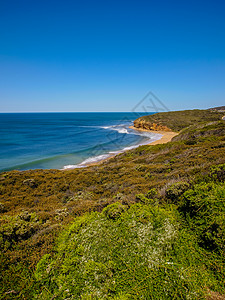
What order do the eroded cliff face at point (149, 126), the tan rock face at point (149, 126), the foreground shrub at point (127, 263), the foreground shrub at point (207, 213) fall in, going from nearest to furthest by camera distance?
1. the foreground shrub at point (127, 263)
2. the foreground shrub at point (207, 213)
3. the tan rock face at point (149, 126)
4. the eroded cliff face at point (149, 126)

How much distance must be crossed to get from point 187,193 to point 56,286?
3269 mm

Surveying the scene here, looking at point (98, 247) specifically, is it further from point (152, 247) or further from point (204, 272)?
point (204, 272)

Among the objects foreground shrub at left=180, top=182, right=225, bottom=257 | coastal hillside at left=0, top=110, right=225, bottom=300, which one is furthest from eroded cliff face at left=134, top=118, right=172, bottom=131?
coastal hillside at left=0, top=110, right=225, bottom=300

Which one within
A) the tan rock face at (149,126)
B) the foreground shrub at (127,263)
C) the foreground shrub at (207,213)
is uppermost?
the tan rock face at (149,126)

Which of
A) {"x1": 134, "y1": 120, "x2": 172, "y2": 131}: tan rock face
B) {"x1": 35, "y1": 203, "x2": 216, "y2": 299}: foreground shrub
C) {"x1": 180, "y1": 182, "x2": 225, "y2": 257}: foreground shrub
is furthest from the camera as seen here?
{"x1": 134, "y1": 120, "x2": 172, "y2": 131}: tan rock face

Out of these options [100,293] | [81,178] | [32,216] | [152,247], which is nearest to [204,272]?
[152,247]

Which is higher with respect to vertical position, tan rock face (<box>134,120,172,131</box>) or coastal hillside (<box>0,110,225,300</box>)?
tan rock face (<box>134,120,172,131</box>)

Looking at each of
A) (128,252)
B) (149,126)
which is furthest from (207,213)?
(149,126)

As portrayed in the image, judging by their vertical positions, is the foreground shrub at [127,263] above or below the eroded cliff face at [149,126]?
below

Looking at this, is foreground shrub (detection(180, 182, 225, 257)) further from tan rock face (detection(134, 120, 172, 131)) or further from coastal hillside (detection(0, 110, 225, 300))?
tan rock face (detection(134, 120, 172, 131))

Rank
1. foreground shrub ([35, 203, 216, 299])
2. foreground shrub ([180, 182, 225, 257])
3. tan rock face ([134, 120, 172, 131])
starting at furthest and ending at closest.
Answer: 1. tan rock face ([134, 120, 172, 131])
2. foreground shrub ([180, 182, 225, 257])
3. foreground shrub ([35, 203, 216, 299])

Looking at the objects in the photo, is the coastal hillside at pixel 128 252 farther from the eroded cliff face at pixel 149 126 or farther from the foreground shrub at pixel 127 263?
the eroded cliff face at pixel 149 126

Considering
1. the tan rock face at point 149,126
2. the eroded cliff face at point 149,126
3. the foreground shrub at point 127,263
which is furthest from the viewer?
the eroded cliff face at point 149,126

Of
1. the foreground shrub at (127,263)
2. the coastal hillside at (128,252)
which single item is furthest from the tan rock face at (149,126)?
the foreground shrub at (127,263)
